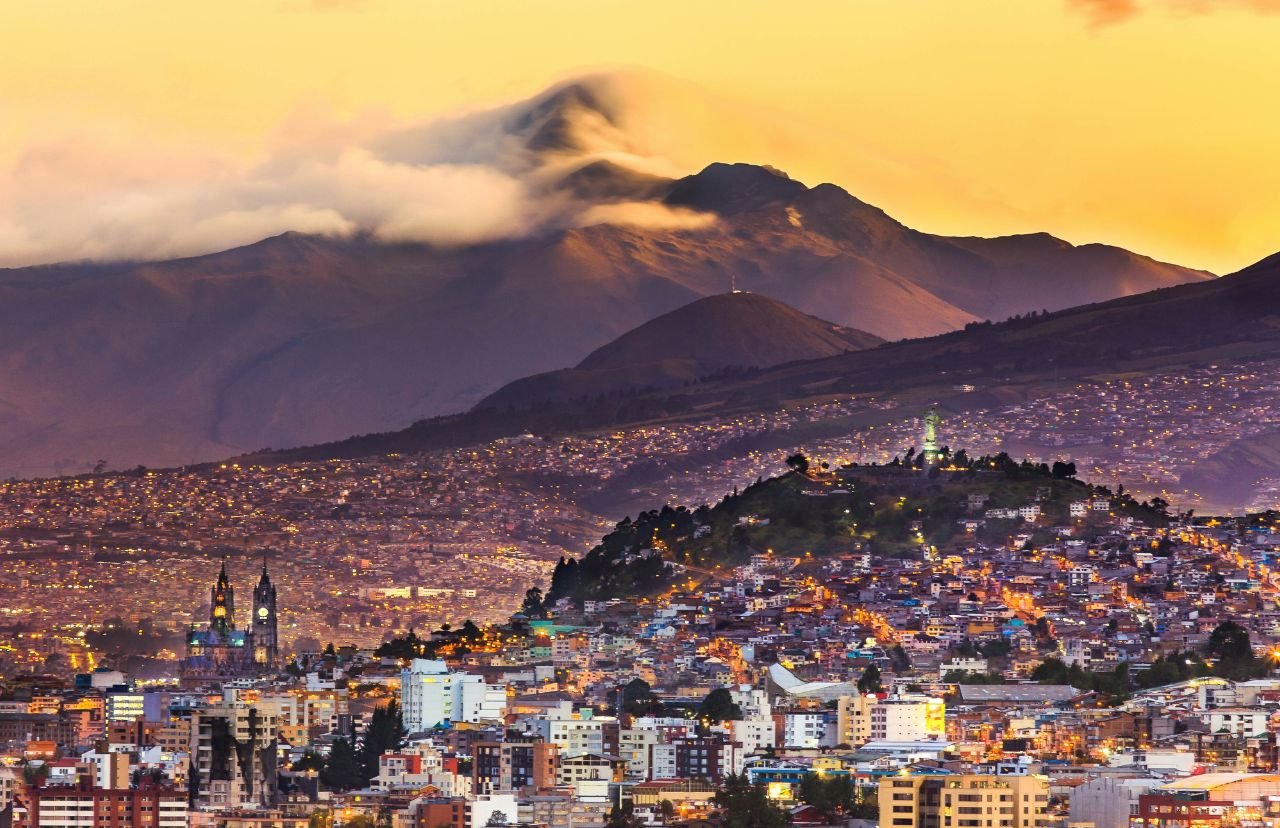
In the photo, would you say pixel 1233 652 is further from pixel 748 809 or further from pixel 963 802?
pixel 963 802

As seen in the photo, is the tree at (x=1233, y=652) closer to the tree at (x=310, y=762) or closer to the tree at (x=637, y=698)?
the tree at (x=637, y=698)

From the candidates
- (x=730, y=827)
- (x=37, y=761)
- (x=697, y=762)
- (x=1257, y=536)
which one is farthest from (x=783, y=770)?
(x=1257, y=536)

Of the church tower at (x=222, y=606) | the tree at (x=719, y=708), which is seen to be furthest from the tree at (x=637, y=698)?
the church tower at (x=222, y=606)

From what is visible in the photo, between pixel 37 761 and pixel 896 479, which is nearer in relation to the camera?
pixel 37 761

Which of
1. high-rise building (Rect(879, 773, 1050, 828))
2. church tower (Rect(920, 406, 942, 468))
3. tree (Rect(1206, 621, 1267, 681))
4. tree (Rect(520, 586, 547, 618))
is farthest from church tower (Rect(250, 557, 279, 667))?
high-rise building (Rect(879, 773, 1050, 828))

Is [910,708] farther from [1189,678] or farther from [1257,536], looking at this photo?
[1257,536]

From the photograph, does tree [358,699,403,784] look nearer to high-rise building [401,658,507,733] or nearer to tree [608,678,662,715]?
high-rise building [401,658,507,733]

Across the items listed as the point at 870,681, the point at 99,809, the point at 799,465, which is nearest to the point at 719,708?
the point at 870,681
